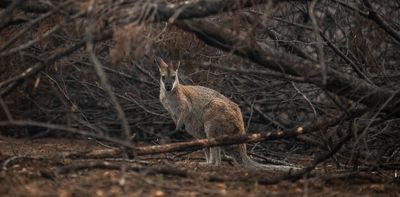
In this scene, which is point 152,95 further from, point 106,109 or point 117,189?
point 117,189

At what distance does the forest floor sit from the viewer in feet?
16.7

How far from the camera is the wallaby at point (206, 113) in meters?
7.71

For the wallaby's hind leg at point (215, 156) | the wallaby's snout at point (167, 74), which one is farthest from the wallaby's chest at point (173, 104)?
the wallaby's hind leg at point (215, 156)

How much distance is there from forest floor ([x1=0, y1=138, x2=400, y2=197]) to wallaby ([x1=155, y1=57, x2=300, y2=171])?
2.57ft

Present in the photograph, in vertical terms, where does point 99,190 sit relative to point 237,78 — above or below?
below

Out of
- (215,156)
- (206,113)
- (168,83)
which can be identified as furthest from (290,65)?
(168,83)

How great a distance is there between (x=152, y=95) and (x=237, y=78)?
1305mm

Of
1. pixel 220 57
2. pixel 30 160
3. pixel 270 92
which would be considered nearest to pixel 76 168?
pixel 30 160

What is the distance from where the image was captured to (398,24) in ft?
25.9

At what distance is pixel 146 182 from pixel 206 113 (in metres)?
2.92

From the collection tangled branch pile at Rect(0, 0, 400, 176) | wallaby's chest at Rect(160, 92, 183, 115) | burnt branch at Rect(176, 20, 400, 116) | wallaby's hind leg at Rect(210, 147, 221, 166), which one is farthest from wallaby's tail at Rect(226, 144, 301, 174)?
burnt branch at Rect(176, 20, 400, 116)

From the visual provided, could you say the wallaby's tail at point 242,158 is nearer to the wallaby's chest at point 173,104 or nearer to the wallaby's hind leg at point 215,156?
the wallaby's hind leg at point 215,156

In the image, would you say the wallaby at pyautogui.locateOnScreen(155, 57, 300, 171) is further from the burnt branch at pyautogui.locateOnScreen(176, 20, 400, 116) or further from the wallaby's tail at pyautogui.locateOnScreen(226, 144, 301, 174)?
the burnt branch at pyautogui.locateOnScreen(176, 20, 400, 116)

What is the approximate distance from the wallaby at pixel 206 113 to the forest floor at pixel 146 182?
0.78 m
